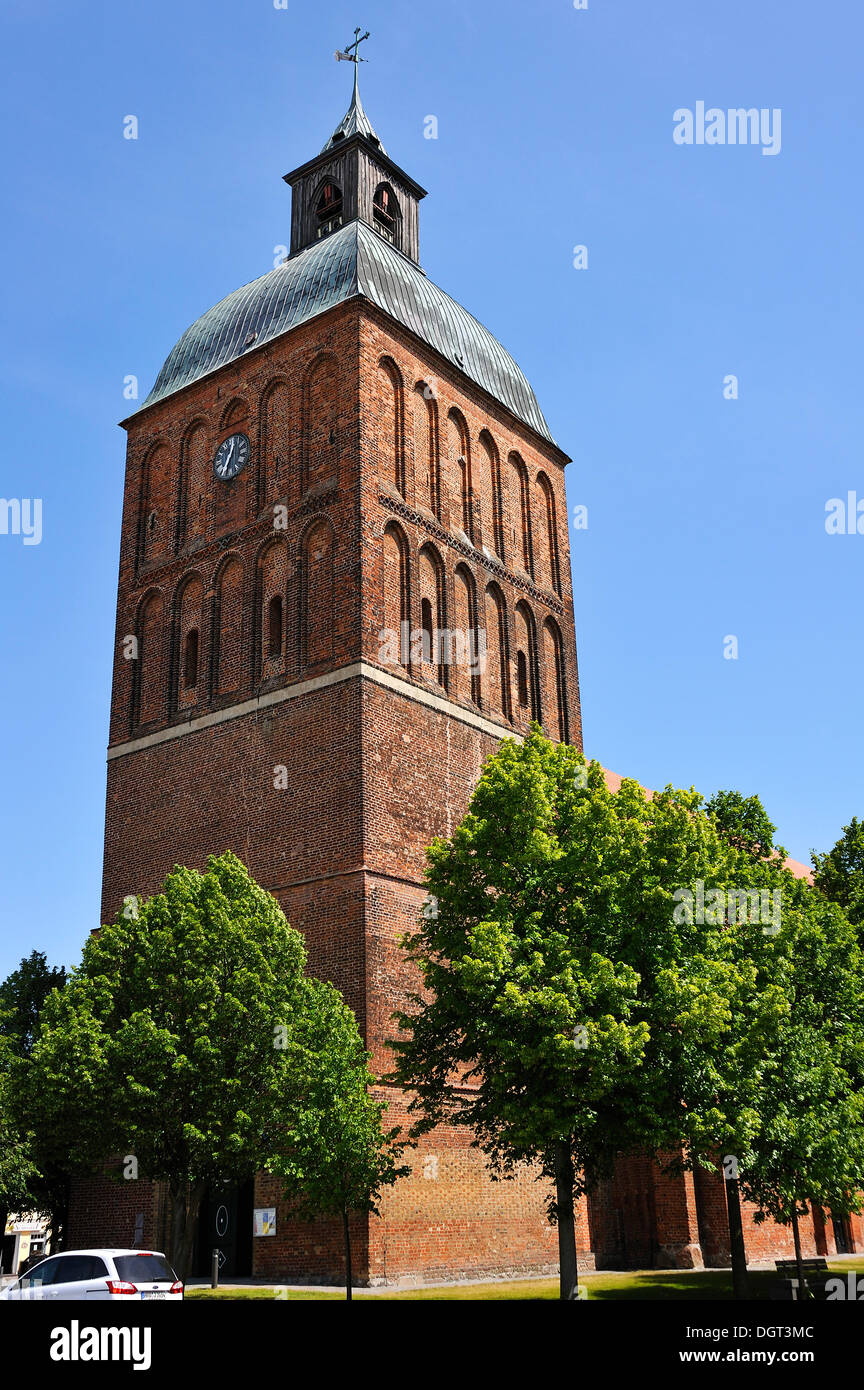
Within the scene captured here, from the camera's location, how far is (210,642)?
2769 cm

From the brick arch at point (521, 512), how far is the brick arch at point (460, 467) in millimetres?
2024

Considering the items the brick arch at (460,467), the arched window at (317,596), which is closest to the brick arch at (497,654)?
the brick arch at (460,467)

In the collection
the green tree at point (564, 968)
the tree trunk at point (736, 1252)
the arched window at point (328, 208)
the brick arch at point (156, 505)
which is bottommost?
the tree trunk at point (736, 1252)

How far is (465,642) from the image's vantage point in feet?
92.9

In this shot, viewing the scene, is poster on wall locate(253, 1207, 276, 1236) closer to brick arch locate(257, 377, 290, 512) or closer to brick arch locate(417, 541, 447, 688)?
brick arch locate(417, 541, 447, 688)

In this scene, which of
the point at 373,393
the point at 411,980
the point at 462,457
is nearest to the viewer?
the point at 411,980

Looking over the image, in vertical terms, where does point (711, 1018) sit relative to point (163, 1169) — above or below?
above

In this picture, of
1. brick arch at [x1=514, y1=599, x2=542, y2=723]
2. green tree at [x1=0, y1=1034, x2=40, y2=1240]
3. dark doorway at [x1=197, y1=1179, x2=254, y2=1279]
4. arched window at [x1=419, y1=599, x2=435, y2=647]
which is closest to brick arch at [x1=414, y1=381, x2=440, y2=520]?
arched window at [x1=419, y1=599, x2=435, y2=647]

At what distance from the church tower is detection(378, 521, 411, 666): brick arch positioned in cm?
7

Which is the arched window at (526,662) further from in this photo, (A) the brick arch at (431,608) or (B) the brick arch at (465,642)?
(A) the brick arch at (431,608)

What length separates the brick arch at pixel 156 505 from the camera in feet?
98.7
